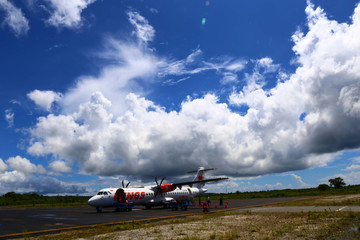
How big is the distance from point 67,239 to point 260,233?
10412 mm

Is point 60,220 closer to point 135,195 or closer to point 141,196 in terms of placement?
point 135,195

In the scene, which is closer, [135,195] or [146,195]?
[135,195]

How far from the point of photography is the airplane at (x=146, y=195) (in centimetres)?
3316

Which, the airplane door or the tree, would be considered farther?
the tree

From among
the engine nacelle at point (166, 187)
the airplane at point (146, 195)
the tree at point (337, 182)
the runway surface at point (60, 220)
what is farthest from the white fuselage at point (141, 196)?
the tree at point (337, 182)

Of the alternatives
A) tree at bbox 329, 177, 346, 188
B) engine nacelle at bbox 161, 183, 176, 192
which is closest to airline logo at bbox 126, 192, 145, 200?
engine nacelle at bbox 161, 183, 176, 192

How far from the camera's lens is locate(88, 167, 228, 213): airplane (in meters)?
33.2

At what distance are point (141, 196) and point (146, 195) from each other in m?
1.11

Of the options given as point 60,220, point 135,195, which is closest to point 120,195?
point 135,195

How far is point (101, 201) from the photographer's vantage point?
32.7 m

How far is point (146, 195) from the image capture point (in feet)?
128

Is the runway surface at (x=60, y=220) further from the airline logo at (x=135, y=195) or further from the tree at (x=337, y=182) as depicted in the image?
the tree at (x=337, y=182)

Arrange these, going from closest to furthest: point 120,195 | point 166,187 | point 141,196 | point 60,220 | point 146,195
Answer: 1. point 60,220
2. point 120,195
3. point 141,196
4. point 146,195
5. point 166,187

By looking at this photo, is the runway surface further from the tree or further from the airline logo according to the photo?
the tree
